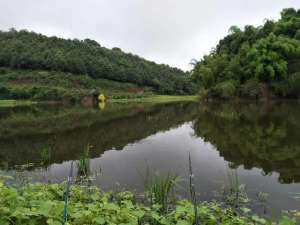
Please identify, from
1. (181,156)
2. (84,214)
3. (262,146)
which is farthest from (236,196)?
(262,146)

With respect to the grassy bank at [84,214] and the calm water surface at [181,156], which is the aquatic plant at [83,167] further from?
the grassy bank at [84,214]

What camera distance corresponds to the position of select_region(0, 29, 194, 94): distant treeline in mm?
98000

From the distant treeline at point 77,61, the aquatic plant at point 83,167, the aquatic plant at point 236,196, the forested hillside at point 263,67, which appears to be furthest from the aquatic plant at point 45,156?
the distant treeline at point 77,61

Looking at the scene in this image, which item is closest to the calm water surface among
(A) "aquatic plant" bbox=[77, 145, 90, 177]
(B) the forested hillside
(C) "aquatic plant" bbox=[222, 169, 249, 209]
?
(C) "aquatic plant" bbox=[222, 169, 249, 209]

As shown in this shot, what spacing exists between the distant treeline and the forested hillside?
3257 cm

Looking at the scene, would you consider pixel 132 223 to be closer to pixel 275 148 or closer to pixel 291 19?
pixel 275 148

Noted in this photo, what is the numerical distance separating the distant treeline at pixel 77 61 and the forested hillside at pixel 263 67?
32.6 metres

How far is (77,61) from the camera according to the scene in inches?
3903

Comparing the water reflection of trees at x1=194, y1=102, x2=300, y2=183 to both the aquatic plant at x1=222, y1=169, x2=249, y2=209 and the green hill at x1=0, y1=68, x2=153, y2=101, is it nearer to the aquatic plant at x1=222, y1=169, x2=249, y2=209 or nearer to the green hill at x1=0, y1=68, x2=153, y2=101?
Answer: the aquatic plant at x1=222, y1=169, x2=249, y2=209

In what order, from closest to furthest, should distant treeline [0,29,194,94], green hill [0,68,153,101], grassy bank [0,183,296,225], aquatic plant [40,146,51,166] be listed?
1. grassy bank [0,183,296,225]
2. aquatic plant [40,146,51,166]
3. green hill [0,68,153,101]
4. distant treeline [0,29,194,94]

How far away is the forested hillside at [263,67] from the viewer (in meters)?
50.2

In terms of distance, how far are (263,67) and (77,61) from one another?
64342 mm

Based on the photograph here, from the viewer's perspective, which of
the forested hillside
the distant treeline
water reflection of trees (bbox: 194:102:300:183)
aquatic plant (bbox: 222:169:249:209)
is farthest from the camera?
the distant treeline

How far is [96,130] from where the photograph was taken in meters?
20.9
